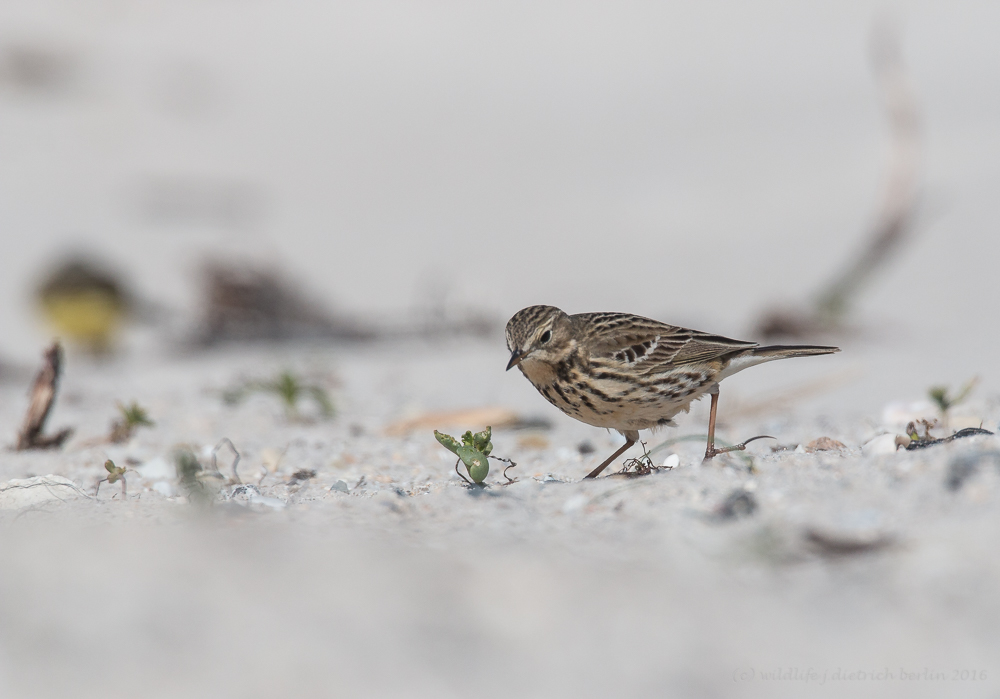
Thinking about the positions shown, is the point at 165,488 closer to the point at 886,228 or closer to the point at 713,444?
the point at 713,444

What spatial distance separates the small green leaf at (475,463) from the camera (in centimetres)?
410

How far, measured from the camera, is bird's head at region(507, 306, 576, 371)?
4.79 meters

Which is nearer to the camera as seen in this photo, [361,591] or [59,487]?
[361,591]

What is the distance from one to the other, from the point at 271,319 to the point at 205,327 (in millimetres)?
555

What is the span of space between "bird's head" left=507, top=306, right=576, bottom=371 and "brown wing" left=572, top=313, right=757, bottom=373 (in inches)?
4.2

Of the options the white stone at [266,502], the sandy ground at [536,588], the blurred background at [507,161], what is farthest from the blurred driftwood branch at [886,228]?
the white stone at [266,502]

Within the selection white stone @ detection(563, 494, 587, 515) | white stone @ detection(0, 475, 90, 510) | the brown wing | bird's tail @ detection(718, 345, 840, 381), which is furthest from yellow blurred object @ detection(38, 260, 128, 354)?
white stone @ detection(563, 494, 587, 515)

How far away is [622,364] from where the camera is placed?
15.6 ft

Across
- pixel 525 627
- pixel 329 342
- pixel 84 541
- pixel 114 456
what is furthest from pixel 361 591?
pixel 329 342

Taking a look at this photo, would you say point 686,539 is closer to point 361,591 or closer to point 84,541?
point 361,591

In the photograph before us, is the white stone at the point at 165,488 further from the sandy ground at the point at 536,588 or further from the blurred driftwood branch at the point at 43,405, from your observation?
the blurred driftwood branch at the point at 43,405

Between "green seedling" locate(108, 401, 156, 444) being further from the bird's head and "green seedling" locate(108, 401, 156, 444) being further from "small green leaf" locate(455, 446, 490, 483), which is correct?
"small green leaf" locate(455, 446, 490, 483)

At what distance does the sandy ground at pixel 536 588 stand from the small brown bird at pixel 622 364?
795mm

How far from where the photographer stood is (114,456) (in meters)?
5.28
